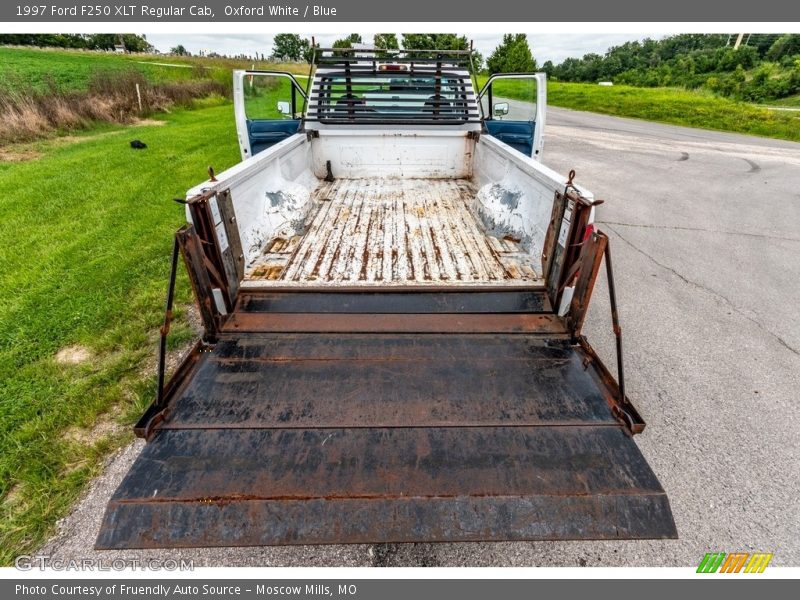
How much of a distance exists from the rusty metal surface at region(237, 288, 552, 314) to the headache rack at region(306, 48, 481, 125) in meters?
3.58

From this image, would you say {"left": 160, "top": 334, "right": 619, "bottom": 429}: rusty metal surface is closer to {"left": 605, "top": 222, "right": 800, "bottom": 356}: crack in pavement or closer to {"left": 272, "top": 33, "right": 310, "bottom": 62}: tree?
{"left": 605, "top": 222, "right": 800, "bottom": 356}: crack in pavement

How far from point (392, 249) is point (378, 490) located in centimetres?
205

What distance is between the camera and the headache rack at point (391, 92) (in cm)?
539

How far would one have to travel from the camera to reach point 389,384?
2123 mm

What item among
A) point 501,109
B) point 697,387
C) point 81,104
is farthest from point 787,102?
point 81,104

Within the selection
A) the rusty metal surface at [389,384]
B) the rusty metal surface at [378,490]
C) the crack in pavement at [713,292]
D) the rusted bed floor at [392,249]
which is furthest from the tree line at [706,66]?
the rusty metal surface at [378,490]

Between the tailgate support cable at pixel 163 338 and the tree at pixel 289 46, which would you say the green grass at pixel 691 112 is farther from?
the tree at pixel 289 46

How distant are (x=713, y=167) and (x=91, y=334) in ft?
42.0

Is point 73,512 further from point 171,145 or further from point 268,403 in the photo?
point 171,145

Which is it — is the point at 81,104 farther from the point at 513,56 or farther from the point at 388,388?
the point at 513,56

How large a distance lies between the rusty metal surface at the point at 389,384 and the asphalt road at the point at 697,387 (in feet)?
2.36

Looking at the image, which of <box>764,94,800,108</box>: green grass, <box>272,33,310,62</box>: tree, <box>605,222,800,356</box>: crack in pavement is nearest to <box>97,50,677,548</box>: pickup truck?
<box>605,222,800,356</box>: crack in pavement

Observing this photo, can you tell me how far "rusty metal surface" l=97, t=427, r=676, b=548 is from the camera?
159cm

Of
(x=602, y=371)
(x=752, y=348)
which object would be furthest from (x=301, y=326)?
(x=752, y=348)
